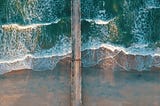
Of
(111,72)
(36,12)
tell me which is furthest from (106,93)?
(36,12)

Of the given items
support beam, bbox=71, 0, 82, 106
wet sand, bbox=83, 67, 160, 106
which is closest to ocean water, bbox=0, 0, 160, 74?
support beam, bbox=71, 0, 82, 106

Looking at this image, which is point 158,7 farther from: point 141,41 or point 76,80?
point 76,80

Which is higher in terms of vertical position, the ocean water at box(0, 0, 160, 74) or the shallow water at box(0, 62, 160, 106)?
the ocean water at box(0, 0, 160, 74)

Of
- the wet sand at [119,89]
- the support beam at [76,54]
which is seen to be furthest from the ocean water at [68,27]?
the wet sand at [119,89]

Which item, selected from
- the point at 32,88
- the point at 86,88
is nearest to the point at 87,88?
the point at 86,88

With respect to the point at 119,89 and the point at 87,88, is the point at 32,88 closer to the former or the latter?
the point at 87,88

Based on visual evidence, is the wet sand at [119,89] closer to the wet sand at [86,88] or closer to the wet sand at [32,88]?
the wet sand at [86,88]

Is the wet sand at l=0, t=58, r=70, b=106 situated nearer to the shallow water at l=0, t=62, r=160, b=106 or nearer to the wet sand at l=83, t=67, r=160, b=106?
the shallow water at l=0, t=62, r=160, b=106
